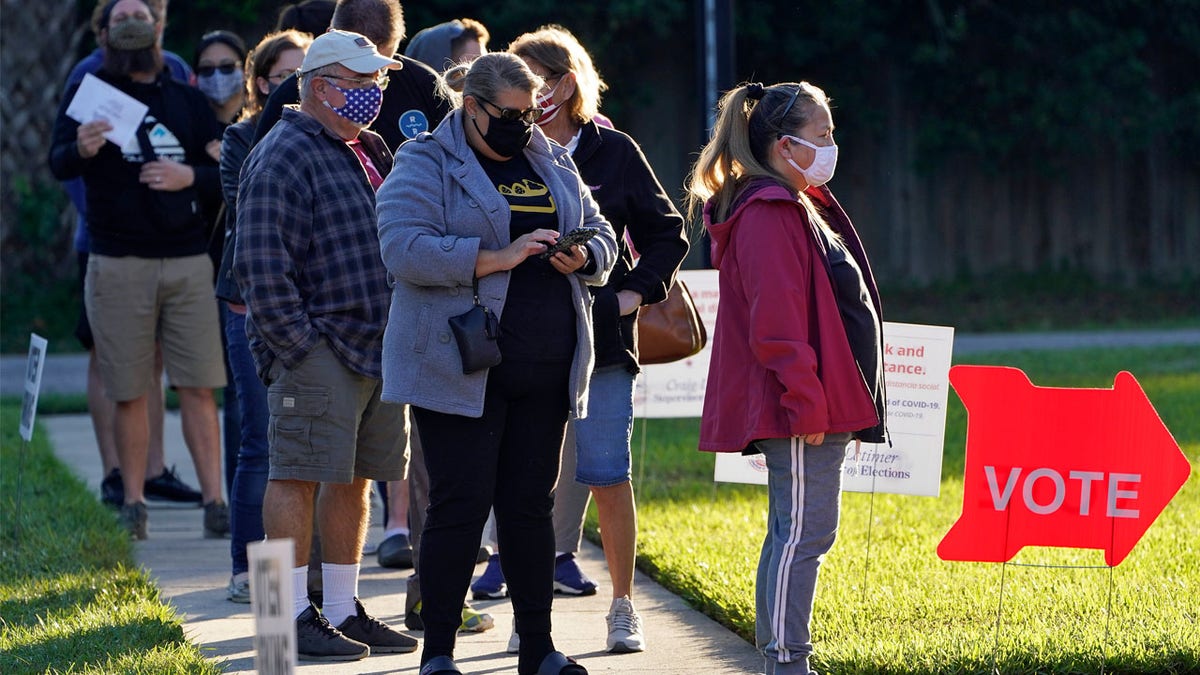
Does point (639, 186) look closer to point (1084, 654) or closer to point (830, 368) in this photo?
point (830, 368)

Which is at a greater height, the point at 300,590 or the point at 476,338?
the point at 476,338

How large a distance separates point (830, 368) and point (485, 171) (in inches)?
43.5

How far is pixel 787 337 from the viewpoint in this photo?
13.9 ft

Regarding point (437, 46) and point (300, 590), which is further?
point (437, 46)

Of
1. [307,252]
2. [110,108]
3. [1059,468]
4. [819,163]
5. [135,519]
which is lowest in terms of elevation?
[135,519]

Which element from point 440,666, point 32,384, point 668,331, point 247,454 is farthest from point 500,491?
point 32,384

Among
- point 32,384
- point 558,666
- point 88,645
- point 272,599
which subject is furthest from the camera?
point 32,384

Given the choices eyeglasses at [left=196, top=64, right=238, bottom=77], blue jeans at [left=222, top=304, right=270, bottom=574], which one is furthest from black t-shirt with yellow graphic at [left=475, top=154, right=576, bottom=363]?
eyeglasses at [left=196, top=64, right=238, bottom=77]

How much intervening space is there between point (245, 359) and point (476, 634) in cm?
136

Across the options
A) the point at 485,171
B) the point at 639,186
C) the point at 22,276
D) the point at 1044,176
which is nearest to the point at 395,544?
the point at 639,186

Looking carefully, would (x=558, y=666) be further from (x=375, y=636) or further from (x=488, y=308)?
(x=488, y=308)

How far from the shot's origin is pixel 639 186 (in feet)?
17.5

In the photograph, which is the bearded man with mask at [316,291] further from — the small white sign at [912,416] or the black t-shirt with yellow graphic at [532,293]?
the small white sign at [912,416]

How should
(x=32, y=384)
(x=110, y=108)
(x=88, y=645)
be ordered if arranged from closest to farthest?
(x=88, y=645), (x=32, y=384), (x=110, y=108)
